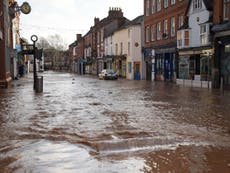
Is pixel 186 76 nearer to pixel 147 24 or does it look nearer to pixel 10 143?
pixel 147 24

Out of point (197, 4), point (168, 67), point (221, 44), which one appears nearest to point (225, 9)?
point (221, 44)

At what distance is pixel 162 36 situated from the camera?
1455 inches

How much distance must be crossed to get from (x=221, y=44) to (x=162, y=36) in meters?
13.0

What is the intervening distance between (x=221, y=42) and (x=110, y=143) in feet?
62.6

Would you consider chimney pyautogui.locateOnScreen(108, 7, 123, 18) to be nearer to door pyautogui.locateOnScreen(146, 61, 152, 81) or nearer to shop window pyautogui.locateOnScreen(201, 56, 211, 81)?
door pyautogui.locateOnScreen(146, 61, 152, 81)

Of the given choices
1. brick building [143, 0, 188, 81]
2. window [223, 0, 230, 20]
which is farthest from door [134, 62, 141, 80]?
window [223, 0, 230, 20]

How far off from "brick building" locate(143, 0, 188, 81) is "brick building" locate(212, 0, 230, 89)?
8.05 metres

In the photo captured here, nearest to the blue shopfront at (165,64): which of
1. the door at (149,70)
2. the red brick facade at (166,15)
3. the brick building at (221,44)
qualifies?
the red brick facade at (166,15)

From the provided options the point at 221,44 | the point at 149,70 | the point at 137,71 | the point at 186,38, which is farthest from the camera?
the point at 137,71

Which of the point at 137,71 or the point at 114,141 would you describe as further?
the point at 137,71

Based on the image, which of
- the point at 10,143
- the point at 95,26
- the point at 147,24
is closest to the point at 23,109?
the point at 10,143

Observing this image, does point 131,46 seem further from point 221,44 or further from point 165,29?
point 221,44

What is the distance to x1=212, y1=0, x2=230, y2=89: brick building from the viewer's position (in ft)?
77.1

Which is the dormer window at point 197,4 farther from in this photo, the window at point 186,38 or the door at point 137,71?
the door at point 137,71
